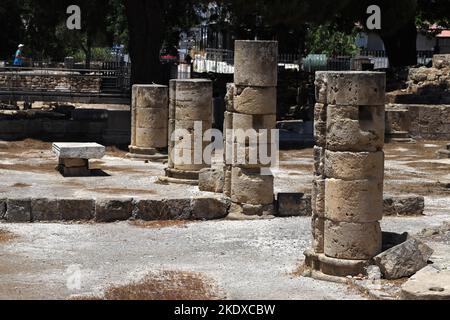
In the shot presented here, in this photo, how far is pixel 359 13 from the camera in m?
31.9

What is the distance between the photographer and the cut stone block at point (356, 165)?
40.5 ft

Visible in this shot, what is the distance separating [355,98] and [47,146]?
50.1 feet

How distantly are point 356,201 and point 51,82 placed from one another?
84.4 feet

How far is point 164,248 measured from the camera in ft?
→ 46.8

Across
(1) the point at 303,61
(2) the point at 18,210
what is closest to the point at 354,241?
(2) the point at 18,210

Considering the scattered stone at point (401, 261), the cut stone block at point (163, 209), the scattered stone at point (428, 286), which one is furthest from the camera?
the cut stone block at point (163, 209)

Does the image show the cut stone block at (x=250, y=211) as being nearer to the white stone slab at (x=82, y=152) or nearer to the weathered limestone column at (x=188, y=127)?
the weathered limestone column at (x=188, y=127)

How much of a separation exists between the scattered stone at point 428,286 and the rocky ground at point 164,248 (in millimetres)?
572

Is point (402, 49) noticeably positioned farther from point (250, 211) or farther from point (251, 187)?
point (250, 211)

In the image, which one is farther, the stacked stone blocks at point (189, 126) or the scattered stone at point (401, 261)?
the stacked stone blocks at point (189, 126)

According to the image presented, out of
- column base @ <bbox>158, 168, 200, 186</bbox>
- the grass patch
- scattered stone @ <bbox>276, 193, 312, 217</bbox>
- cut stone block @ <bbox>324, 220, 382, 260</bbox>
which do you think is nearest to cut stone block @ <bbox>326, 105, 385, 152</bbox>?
cut stone block @ <bbox>324, 220, 382, 260</bbox>

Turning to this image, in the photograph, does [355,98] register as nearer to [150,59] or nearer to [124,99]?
[150,59]

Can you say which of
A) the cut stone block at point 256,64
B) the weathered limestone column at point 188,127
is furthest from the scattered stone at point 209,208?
the weathered limestone column at point 188,127

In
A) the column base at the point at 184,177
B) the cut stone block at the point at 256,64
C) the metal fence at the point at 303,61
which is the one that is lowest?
the column base at the point at 184,177
